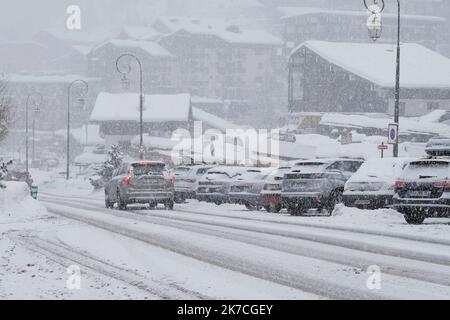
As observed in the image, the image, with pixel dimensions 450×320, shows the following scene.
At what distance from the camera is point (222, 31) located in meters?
147

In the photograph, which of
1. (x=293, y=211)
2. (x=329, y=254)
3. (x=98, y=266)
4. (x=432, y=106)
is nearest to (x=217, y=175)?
(x=293, y=211)

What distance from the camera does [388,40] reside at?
14850 cm

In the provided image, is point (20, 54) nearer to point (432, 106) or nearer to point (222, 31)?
point (222, 31)

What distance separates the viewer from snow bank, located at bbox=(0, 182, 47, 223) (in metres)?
24.5

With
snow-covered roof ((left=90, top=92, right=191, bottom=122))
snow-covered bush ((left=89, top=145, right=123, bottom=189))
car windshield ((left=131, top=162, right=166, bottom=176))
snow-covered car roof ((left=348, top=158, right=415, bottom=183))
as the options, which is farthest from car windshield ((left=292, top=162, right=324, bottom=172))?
snow-covered roof ((left=90, top=92, right=191, bottom=122))

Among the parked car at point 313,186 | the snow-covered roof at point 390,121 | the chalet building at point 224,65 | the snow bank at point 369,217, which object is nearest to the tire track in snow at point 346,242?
the snow bank at point 369,217

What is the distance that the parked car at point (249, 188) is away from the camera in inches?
1258

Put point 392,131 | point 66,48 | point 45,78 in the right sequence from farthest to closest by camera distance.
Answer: point 66,48 → point 45,78 → point 392,131

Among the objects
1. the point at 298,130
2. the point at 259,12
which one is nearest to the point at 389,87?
the point at 298,130

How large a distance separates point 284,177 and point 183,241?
1083 cm

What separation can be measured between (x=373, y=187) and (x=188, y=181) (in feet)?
44.9

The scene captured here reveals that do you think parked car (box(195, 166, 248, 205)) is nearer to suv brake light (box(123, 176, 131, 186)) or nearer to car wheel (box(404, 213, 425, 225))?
suv brake light (box(123, 176, 131, 186))

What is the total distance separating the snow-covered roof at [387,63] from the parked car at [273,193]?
50.1 m
